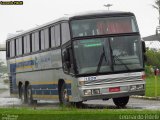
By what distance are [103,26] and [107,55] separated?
4.25 ft

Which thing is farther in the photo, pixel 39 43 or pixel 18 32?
pixel 18 32

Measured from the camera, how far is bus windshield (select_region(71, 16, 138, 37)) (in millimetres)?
23750

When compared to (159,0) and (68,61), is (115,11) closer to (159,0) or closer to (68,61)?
(68,61)

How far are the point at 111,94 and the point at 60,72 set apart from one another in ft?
11.1

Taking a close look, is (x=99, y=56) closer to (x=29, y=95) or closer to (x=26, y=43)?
(x=26, y=43)

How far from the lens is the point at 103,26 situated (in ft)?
79.0

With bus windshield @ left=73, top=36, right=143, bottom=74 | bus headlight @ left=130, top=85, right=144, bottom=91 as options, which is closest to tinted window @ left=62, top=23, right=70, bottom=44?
bus windshield @ left=73, top=36, right=143, bottom=74

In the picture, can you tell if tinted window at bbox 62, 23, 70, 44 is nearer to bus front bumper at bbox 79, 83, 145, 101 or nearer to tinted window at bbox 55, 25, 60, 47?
tinted window at bbox 55, 25, 60, 47

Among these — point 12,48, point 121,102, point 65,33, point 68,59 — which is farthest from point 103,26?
point 12,48

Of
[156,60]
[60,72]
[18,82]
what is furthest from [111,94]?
[156,60]

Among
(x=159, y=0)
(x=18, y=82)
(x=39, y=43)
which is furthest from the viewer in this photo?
(x=159, y=0)

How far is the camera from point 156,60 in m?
74.7

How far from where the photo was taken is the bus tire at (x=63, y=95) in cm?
2544

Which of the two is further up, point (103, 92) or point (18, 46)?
point (18, 46)
